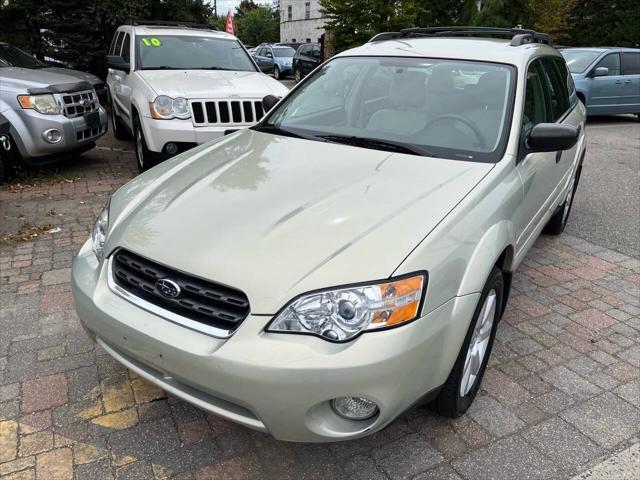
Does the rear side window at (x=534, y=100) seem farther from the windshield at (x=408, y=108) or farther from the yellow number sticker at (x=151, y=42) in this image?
the yellow number sticker at (x=151, y=42)

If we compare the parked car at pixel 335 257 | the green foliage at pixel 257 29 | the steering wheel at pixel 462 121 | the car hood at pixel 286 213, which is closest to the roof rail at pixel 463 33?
the parked car at pixel 335 257

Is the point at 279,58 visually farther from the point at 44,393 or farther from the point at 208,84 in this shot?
the point at 44,393

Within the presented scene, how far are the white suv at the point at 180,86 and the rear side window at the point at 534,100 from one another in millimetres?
3489

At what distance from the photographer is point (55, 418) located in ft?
8.31

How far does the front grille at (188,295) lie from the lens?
1.99m

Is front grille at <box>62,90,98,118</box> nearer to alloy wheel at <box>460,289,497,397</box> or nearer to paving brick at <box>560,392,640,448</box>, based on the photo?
alloy wheel at <box>460,289,497,397</box>

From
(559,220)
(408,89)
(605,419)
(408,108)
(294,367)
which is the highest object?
(408,89)

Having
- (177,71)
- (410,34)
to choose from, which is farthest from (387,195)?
(177,71)

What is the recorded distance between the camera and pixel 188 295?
209cm

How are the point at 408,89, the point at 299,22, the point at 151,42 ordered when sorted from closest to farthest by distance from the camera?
the point at 408,89, the point at 151,42, the point at 299,22

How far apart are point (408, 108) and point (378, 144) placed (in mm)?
401

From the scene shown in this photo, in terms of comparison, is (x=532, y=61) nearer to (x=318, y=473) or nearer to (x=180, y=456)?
(x=318, y=473)

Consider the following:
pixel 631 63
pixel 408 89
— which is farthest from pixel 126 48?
pixel 631 63

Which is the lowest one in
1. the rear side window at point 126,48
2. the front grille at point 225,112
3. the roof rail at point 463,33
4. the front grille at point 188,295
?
the front grille at point 188,295
